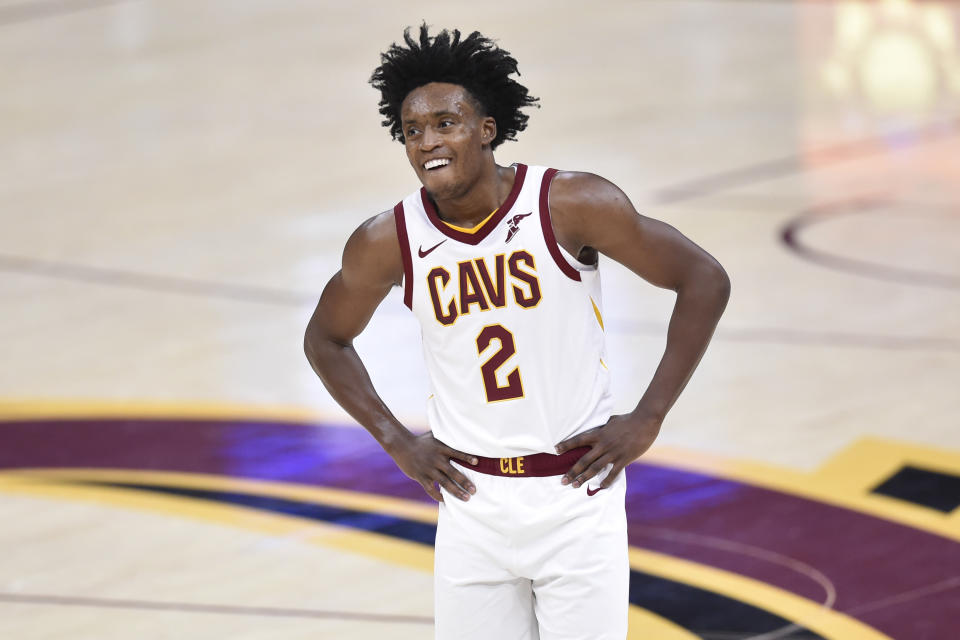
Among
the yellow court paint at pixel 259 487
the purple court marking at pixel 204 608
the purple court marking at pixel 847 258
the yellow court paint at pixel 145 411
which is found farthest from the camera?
the purple court marking at pixel 847 258

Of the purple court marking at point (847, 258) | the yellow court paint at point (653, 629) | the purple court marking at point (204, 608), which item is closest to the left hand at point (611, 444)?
the yellow court paint at point (653, 629)

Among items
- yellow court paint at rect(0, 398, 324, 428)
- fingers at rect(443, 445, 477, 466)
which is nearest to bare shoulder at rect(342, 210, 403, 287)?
fingers at rect(443, 445, 477, 466)

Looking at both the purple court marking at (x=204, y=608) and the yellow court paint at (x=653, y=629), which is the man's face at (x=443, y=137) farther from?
the purple court marking at (x=204, y=608)

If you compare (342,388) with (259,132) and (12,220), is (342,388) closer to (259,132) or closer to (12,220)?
(12,220)

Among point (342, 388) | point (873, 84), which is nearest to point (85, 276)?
point (342, 388)

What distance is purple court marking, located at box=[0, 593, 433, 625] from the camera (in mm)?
4922

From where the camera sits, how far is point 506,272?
3.16 m

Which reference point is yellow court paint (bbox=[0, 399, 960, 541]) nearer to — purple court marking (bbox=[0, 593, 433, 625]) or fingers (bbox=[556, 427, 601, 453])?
purple court marking (bbox=[0, 593, 433, 625])

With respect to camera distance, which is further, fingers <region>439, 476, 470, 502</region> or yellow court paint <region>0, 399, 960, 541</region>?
yellow court paint <region>0, 399, 960, 541</region>

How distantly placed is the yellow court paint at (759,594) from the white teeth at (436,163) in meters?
2.17

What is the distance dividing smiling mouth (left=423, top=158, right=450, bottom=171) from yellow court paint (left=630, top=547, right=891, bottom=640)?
2168mm

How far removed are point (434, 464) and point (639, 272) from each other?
1.86 feet

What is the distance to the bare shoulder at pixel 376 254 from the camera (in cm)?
329

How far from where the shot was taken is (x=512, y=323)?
10.4 feet
